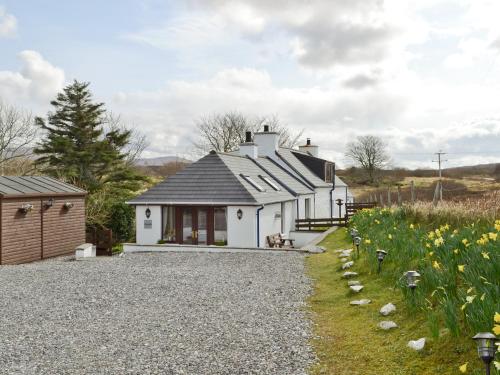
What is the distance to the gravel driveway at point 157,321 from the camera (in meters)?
6.75

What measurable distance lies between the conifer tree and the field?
30828mm

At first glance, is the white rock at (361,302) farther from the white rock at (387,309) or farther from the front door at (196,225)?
the front door at (196,225)

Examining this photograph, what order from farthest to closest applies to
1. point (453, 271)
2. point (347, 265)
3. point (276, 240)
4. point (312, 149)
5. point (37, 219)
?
point (312, 149) → point (276, 240) → point (37, 219) → point (347, 265) → point (453, 271)

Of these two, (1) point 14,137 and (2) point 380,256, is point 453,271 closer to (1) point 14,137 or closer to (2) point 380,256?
(2) point 380,256

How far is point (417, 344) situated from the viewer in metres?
6.40

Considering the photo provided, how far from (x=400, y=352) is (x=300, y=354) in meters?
1.40

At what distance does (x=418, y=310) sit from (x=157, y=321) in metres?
4.66

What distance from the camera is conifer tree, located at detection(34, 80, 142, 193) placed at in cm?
3834

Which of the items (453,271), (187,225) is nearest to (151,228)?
(187,225)

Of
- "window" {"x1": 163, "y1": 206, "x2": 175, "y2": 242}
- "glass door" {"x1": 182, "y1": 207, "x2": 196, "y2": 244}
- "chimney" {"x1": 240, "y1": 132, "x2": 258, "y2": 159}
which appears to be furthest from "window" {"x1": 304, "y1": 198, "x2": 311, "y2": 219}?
"window" {"x1": 163, "y1": 206, "x2": 175, "y2": 242}

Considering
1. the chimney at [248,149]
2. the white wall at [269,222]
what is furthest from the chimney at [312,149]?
Result: the white wall at [269,222]

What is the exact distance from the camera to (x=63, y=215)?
22.8m

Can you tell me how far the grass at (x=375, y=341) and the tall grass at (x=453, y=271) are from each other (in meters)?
0.23

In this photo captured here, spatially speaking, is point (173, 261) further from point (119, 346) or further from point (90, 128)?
point (90, 128)
